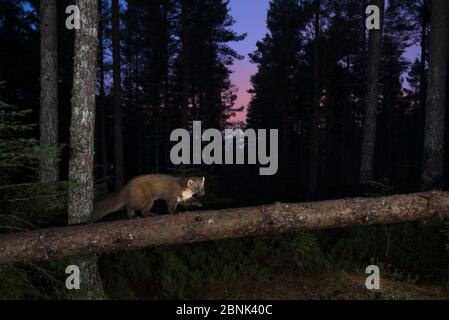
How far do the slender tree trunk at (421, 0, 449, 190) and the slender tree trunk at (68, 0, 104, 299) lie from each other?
33.2 ft

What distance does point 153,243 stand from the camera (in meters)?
6.37

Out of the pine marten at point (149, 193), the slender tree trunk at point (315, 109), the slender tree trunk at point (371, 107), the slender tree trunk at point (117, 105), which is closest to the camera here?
the pine marten at point (149, 193)

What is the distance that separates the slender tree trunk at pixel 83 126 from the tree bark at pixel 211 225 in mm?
1068

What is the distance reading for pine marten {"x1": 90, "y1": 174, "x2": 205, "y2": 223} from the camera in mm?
8391

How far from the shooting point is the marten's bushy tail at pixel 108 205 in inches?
307

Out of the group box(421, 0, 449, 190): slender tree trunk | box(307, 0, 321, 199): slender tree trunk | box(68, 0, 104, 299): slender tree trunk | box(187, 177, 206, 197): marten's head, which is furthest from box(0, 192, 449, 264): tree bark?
box(307, 0, 321, 199): slender tree trunk

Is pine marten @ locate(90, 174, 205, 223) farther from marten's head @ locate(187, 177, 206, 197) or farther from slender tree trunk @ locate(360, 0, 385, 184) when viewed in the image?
slender tree trunk @ locate(360, 0, 385, 184)

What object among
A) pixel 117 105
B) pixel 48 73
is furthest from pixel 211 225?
pixel 117 105

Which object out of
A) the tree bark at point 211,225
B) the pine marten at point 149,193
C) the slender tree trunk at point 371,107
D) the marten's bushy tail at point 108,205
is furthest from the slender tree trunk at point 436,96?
the marten's bushy tail at point 108,205

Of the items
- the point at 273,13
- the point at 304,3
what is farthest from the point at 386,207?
the point at 273,13

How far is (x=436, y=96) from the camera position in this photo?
462 inches

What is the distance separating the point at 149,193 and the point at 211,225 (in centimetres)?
292

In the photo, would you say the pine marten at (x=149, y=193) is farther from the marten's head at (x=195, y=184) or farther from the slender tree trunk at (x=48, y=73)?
→ the slender tree trunk at (x=48, y=73)

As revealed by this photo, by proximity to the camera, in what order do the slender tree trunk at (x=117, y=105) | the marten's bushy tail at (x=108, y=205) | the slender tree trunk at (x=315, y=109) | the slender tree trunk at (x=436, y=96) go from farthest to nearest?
the slender tree trunk at (x=315, y=109), the slender tree trunk at (x=117, y=105), the slender tree trunk at (x=436, y=96), the marten's bushy tail at (x=108, y=205)
